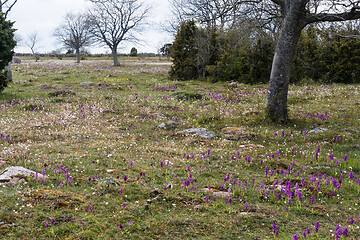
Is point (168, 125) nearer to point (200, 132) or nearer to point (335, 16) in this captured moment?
point (200, 132)

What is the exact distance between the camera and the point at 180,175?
677 cm

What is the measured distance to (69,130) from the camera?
10.9 m

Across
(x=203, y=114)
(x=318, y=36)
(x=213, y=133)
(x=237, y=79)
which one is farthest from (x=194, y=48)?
(x=213, y=133)

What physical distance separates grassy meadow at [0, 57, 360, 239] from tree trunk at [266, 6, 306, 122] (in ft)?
2.28

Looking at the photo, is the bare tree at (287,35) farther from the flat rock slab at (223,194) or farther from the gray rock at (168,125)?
the flat rock slab at (223,194)

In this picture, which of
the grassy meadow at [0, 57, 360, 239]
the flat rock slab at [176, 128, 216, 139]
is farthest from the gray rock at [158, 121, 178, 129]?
the flat rock slab at [176, 128, 216, 139]

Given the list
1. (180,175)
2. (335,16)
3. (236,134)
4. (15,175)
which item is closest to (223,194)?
(180,175)

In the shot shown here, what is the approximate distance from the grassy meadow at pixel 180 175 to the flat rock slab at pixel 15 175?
A: 0.76 ft

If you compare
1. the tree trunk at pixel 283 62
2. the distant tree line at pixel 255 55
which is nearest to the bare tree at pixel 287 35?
the tree trunk at pixel 283 62

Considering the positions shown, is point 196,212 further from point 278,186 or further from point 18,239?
point 18,239

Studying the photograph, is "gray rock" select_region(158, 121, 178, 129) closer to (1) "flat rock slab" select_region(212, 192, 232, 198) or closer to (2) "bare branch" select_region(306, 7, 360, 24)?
(1) "flat rock slab" select_region(212, 192, 232, 198)

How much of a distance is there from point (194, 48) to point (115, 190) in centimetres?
2589

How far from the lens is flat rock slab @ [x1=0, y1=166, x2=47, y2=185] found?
18.7 ft

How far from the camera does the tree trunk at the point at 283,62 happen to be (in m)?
11.1
